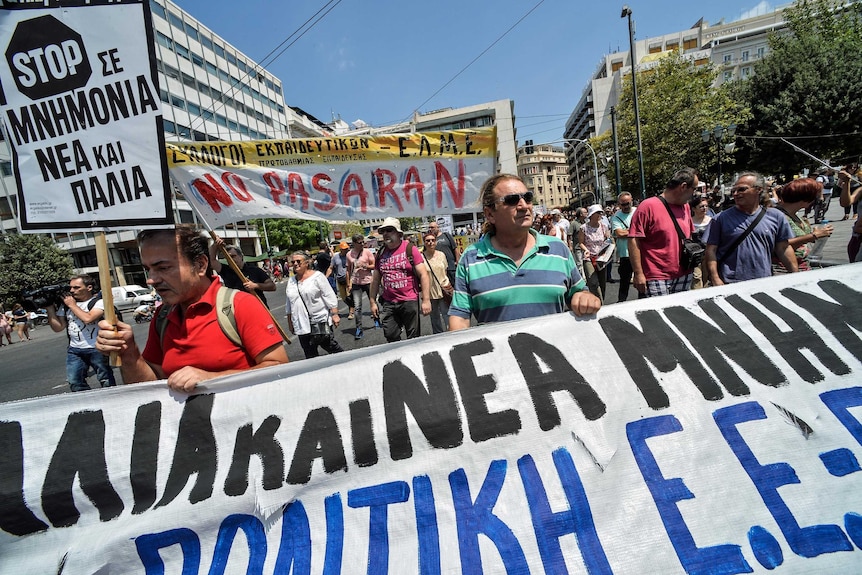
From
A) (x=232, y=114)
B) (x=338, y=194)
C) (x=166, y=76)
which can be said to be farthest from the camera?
(x=232, y=114)

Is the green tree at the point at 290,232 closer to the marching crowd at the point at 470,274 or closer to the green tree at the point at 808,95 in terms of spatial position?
the green tree at the point at 808,95

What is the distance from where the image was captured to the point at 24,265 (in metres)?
27.4

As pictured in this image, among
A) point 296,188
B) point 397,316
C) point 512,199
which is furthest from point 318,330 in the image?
point 512,199

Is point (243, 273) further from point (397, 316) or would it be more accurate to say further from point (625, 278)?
point (625, 278)

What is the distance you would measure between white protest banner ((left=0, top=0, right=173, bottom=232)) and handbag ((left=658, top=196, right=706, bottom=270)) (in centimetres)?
398

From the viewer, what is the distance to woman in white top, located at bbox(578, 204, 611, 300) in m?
6.56

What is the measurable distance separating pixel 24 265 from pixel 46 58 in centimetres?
3647

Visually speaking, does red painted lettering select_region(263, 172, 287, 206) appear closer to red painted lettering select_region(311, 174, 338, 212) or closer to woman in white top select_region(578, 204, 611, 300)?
red painted lettering select_region(311, 174, 338, 212)

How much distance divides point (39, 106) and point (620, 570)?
2918 mm

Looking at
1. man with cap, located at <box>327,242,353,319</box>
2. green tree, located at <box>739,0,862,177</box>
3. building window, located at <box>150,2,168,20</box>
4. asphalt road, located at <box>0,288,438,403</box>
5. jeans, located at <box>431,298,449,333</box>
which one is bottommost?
asphalt road, located at <box>0,288,438,403</box>

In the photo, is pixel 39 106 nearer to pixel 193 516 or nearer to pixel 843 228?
pixel 193 516

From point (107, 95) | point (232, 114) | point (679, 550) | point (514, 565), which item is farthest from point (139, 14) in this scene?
point (232, 114)

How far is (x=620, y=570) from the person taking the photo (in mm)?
1409

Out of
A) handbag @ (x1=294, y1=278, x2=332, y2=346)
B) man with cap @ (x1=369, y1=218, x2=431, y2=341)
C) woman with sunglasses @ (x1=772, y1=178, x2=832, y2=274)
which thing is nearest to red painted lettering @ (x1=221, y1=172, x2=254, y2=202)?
handbag @ (x1=294, y1=278, x2=332, y2=346)
